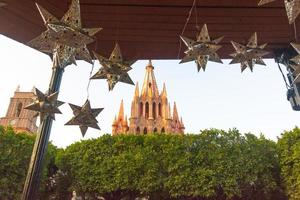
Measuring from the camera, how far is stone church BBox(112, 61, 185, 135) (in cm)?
5756

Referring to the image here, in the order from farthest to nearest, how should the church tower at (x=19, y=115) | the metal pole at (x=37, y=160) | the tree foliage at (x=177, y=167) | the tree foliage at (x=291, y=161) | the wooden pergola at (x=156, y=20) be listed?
1. the church tower at (x=19, y=115)
2. the tree foliage at (x=177, y=167)
3. the tree foliage at (x=291, y=161)
4. the wooden pergola at (x=156, y=20)
5. the metal pole at (x=37, y=160)

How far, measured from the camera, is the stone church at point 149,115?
5756 centimetres

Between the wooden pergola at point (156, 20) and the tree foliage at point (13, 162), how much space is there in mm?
4391

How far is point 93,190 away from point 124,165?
1.47 metres

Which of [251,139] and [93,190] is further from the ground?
[251,139]

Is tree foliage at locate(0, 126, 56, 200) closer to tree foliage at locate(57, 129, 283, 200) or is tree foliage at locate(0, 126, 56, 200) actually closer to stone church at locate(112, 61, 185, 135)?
tree foliage at locate(57, 129, 283, 200)

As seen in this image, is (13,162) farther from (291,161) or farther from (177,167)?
(291,161)

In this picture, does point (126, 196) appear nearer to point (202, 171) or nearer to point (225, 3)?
point (202, 171)

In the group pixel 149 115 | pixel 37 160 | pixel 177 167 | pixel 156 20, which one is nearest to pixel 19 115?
pixel 149 115

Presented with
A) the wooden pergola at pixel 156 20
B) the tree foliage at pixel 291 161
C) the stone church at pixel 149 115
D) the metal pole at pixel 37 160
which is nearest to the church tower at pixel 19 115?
the stone church at pixel 149 115

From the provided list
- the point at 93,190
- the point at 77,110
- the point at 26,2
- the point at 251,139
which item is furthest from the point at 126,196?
the point at 26,2

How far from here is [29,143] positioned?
9734 millimetres

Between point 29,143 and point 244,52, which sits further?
point 29,143

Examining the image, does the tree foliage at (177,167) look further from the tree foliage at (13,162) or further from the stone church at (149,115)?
the stone church at (149,115)
